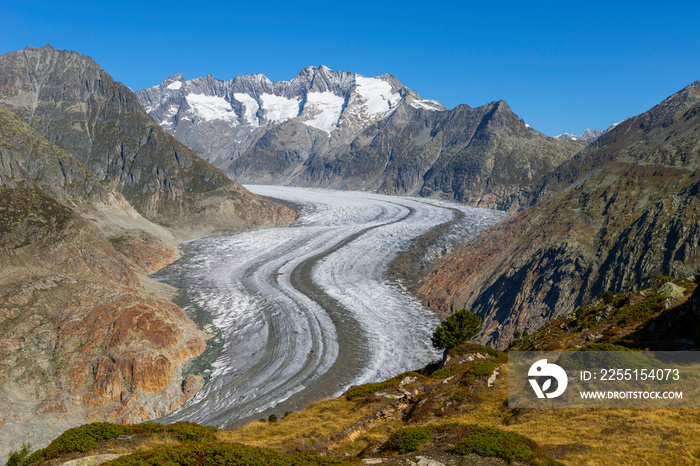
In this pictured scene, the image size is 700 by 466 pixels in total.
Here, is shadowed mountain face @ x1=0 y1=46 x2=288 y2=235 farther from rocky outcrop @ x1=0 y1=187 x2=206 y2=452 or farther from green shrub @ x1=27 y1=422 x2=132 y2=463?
green shrub @ x1=27 y1=422 x2=132 y2=463

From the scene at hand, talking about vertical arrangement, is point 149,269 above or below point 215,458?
above

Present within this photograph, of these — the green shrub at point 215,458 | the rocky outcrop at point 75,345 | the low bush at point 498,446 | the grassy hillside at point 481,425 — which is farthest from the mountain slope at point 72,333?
the low bush at point 498,446

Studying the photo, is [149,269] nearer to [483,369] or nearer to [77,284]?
[77,284]

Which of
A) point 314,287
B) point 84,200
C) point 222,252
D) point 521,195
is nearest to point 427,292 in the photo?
point 314,287

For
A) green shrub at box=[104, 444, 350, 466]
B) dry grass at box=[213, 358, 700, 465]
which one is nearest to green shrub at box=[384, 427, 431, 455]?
dry grass at box=[213, 358, 700, 465]

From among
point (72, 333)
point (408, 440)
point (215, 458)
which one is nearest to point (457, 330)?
point (408, 440)
